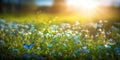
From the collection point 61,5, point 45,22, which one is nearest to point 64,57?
point 45,22

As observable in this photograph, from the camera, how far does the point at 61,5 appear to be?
27.2 metres

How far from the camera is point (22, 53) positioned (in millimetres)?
6164

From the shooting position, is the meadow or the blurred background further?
the blurred background

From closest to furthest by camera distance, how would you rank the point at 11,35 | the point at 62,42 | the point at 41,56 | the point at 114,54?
the point at 41,56
the point at 114,54
the point at 62,42
the point at 11,35

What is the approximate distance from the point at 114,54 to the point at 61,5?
21.0 meters

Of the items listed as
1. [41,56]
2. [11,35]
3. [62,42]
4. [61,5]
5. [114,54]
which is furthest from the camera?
[61,5]

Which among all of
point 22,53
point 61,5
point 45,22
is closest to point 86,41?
point 45,22

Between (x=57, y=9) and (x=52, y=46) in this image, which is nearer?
(x=52, y=46)

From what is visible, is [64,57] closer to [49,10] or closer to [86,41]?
[86,41]

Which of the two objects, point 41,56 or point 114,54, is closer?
point 41,56

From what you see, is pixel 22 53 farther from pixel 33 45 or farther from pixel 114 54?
pixel 114 54

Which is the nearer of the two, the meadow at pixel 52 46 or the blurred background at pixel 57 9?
the meadow at pixel 52 46

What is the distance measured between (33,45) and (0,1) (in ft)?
72.4

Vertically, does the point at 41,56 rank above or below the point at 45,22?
below
